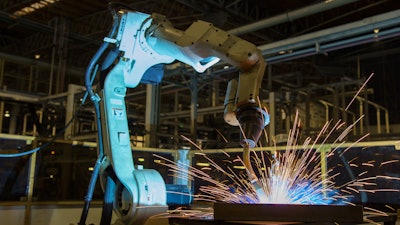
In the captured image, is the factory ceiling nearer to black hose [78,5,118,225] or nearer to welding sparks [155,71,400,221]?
welding sparks [155,71,400,221]

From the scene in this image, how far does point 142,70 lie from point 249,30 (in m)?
2.86

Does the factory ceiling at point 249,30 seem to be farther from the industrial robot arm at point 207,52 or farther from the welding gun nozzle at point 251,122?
the welding gun nozzle at point 251,122

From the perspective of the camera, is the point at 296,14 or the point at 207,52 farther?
the point at 296,14

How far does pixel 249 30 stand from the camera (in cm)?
555

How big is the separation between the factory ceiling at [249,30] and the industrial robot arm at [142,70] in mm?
2056

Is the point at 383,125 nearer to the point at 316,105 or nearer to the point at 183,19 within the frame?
the point at 316,105

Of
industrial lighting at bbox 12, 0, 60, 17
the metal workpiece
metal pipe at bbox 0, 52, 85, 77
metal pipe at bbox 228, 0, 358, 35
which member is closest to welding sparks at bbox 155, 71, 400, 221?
the metal workpiece

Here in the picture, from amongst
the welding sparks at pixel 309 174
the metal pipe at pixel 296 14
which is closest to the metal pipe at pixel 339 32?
the metal pipe at pixel 296 14

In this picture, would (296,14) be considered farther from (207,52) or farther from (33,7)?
(33,7)

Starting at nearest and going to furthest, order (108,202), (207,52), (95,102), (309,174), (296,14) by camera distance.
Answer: (207,52)
(108,202)
(95,102)
(309,174)
(296,14)

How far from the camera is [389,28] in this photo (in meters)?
4.14

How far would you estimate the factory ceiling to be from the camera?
477cm

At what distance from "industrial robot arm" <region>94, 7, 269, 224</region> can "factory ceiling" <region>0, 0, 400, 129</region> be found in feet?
6.75

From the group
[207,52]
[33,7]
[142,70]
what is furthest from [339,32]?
[33,7]
